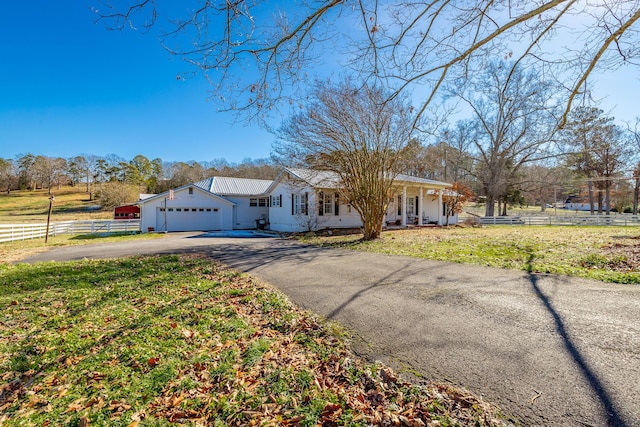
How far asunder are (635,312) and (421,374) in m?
3.64

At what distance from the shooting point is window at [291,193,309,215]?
1938 centimetres

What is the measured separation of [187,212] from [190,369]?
2220cm

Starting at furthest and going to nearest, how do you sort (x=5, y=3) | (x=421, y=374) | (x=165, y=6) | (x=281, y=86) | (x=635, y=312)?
(x=5, y=3)
(x=281, y=86)
(x=635, y=312)
(x=165, y=6)
(x=421, y=374)

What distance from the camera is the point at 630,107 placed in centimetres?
566

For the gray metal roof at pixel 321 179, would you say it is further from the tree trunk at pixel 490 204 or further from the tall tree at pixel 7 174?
the tall tree at pixel 7 174

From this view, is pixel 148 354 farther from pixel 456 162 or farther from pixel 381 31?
pixel 456 162

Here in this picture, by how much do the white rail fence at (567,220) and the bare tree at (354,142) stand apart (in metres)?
16.5

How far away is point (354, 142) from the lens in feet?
43.6

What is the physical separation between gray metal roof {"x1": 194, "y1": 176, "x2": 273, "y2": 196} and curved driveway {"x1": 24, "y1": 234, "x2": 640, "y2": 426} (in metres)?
20.0

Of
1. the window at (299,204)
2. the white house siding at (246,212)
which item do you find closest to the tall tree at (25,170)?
the white house siding at (246,212)

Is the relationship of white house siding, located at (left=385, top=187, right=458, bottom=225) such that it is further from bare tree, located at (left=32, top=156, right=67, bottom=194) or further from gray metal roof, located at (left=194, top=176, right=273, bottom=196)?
bare tree, located at (left=32, top=156, right=67, bottom=194)

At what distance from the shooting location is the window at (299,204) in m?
19.4

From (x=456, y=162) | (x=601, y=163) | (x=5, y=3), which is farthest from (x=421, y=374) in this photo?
(x=601, y=163)

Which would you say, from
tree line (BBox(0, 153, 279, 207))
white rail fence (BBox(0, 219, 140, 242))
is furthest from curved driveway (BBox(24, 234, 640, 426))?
tree line (BBox(0, 153, 279, 207))
